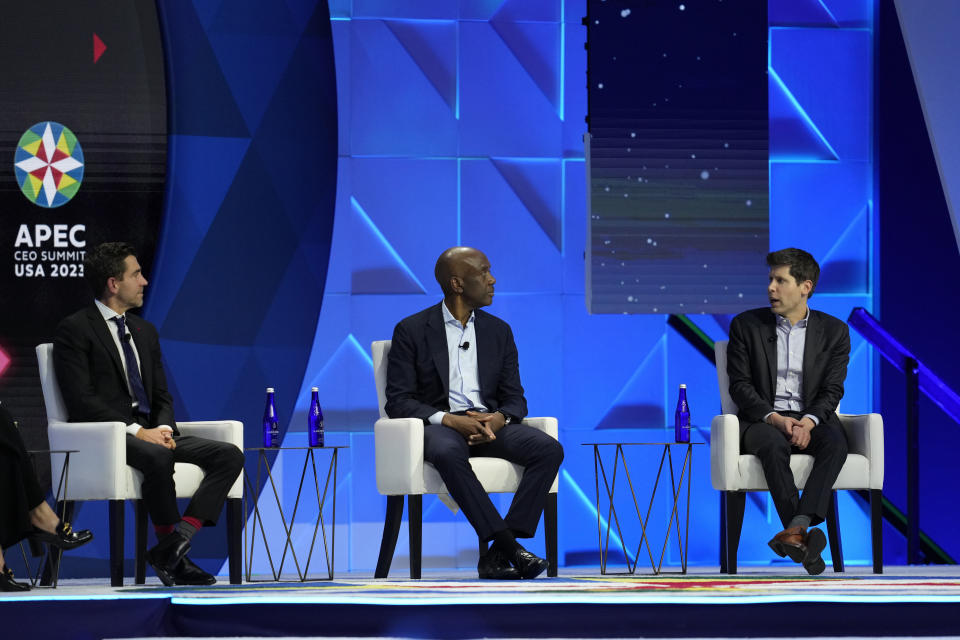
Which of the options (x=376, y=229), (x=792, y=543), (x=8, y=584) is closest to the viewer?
(x=8, y=584)

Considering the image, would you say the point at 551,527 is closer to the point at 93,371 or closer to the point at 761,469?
the point at 761,469

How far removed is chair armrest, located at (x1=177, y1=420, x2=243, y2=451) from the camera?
474 cm

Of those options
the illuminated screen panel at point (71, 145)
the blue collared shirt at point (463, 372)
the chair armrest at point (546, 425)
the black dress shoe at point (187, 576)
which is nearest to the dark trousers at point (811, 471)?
the chair armrest at point (546, 425)

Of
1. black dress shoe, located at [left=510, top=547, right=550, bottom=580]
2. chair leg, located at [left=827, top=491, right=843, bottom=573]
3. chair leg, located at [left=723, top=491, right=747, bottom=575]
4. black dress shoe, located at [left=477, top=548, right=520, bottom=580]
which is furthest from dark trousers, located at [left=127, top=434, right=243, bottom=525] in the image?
chair leg, located at [left=827, top=491, right=843, bottom=573]

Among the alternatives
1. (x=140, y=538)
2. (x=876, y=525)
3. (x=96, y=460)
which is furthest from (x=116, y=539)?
(x=876, y=525)

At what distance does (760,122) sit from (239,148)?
250 cm

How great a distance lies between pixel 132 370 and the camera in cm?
471

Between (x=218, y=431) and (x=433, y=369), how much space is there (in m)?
0.84

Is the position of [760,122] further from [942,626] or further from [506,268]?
[942,626]

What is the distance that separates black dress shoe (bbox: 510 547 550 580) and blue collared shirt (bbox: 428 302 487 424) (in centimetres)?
70

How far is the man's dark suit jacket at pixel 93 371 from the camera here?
4539 mm

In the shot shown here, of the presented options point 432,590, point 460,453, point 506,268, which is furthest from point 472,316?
point 432,590

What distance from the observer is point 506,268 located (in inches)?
236

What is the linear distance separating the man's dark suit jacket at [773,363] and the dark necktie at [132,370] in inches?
88.7
